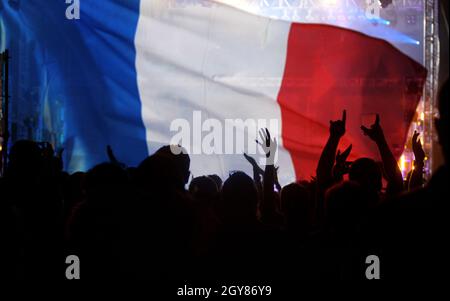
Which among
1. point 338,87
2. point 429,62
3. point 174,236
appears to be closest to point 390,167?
point 174,236

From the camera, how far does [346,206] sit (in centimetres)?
297

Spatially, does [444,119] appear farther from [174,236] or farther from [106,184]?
[106,184]

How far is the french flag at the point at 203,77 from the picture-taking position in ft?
21.1

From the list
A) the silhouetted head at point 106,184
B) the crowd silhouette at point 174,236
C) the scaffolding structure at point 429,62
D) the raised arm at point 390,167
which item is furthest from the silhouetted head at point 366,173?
the scaffolding structure at point 429,62

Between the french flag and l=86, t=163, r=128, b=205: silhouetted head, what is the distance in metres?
3.09

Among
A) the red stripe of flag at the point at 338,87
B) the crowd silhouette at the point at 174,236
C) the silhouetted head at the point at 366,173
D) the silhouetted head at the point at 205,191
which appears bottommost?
the crowd silhouette at the point at 174,236

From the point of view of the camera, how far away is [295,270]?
10.4 ft

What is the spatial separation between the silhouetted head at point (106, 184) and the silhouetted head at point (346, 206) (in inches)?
36.0

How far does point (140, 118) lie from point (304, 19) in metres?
2.03

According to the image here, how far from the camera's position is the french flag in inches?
253

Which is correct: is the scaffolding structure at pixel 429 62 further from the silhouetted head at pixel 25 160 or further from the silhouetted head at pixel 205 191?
the silhouetted head at pixel 25 160
